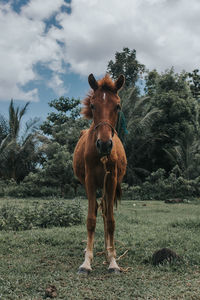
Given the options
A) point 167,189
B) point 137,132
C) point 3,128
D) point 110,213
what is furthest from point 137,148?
point 110,213

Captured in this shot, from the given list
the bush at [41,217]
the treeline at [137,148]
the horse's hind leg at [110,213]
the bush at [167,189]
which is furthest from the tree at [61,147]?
the horse's hind leg at [110,213]

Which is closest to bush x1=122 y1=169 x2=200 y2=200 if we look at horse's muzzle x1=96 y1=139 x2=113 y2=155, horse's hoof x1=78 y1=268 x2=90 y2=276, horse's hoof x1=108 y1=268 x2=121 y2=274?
horse's hoof x1=108 y1=268 x2=121 y2=274

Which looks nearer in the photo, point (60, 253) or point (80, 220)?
point (60, 253)

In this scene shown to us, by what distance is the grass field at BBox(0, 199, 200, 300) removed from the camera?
3.51 metres

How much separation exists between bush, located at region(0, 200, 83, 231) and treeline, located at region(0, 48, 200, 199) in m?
9.55

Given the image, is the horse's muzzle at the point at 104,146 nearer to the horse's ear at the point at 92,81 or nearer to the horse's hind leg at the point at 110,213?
the horse's hind leg at the point at 110,213

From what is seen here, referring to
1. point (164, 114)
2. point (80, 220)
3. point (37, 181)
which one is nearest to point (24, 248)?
point (80, 220)

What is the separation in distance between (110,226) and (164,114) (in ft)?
62.1

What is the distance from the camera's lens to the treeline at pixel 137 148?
18.1 m

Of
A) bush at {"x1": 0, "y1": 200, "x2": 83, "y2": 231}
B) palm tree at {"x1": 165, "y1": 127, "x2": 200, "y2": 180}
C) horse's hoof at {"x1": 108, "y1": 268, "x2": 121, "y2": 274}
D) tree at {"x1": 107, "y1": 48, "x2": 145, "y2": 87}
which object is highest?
tree at {"x1": 107, "y1": 48, "x2": 145, "y2": 87}

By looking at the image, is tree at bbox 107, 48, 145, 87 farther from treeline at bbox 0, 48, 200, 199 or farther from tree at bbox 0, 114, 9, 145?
tree at bbox 0, 114, 9, 145

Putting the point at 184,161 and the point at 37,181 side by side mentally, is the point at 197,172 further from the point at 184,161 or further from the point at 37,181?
the point at 37,181

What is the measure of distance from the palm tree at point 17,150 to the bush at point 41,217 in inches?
556

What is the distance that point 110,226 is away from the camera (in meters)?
4.79
